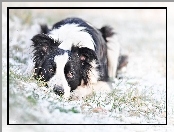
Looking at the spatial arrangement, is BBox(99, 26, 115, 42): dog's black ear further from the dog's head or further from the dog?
the dog's head

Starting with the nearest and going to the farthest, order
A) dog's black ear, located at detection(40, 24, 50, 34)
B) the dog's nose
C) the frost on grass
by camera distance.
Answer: the dog's nose < the frost on grass < dog's black ear, located at detection(40, 24, 50, 34)

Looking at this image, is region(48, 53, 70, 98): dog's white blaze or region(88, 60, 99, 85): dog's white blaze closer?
region(48, 53, 70, 98): dog's white blaze

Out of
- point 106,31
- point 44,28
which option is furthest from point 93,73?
point 44,28

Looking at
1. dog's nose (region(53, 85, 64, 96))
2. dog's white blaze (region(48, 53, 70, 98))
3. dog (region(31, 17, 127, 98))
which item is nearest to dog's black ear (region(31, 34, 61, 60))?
dog (region(31, 17, 127, 98))

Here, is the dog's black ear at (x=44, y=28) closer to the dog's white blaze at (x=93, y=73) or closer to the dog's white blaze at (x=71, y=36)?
the dog's white blaze at (x=71, y=36)

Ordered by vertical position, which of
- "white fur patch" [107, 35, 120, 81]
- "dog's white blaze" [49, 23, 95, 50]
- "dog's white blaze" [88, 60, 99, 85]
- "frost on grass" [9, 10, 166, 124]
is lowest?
"frost on grass" [9, 10, 166, 124]

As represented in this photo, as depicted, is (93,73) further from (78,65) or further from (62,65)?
(62,65)
